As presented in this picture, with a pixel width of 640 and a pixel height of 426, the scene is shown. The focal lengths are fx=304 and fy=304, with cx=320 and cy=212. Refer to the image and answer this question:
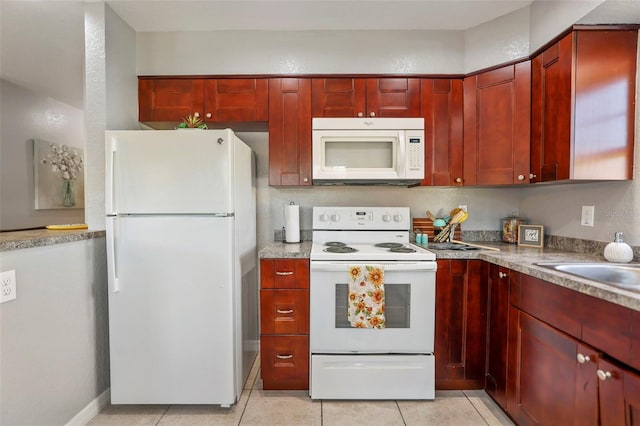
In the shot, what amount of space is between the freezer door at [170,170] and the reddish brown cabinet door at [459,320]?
1437 millimetres

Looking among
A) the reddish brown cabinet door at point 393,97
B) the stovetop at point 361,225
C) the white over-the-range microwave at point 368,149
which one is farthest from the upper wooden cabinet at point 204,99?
the stovetop at point 361,225

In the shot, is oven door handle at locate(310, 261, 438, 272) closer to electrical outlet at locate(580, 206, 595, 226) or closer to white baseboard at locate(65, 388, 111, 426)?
electrical outlet at locate(580, 206, 595, 226)

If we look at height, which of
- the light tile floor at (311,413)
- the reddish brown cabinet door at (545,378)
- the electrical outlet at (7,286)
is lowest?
the light tile floor at (311,413)

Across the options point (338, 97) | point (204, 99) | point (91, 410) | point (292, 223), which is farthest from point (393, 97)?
point (91, 410)

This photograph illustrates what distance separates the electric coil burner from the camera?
1851 millimetres

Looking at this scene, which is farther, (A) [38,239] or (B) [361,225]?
(B) [361,225]

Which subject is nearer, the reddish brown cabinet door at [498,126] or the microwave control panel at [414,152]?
the reddish brown cabinet door at [498,126]

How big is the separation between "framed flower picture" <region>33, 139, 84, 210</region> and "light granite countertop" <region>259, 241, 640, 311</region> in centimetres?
288

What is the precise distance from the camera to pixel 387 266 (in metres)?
1.84

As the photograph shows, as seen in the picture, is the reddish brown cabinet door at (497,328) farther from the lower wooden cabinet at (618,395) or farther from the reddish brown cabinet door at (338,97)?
the reddish brown cabinet door at (338,97)

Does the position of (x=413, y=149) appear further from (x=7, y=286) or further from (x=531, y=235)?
(x=7, y=286)

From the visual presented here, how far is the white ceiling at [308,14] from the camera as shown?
6.37ft

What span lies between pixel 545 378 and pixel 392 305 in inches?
30.8

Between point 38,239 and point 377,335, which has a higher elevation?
point 38,239
